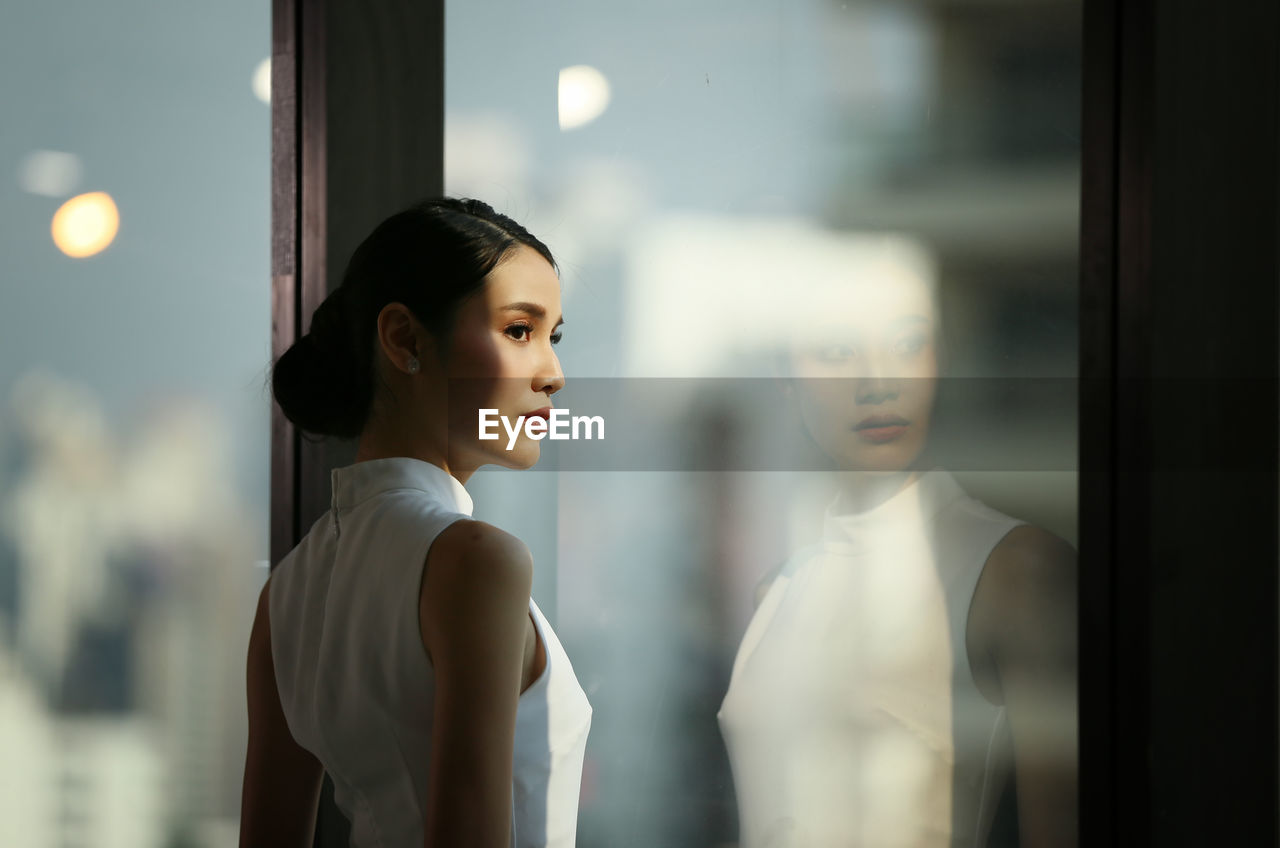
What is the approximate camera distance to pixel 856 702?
4.07 feet

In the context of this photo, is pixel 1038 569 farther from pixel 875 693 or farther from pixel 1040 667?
pixel 875 693

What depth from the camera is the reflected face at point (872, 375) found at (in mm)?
1238

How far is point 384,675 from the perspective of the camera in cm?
89

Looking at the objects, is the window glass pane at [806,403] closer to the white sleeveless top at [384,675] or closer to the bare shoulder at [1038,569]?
the bare shoulder at [1038,569]

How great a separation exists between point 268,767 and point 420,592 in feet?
1.41

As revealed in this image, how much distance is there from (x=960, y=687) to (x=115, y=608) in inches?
48.8

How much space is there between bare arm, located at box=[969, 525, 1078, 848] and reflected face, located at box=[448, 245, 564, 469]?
0.66 m

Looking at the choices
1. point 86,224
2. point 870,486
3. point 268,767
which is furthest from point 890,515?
point 86,224

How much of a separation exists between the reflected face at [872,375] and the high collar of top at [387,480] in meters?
0.52

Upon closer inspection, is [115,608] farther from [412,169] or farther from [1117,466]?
[1117,466]

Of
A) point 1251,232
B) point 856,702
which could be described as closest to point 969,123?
point 1251,232

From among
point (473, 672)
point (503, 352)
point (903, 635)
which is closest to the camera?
point (473, 672)

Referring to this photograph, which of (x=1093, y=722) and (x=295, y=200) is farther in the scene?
(x=295, y=200)

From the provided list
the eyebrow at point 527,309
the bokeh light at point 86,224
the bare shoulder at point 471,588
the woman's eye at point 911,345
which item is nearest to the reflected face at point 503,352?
the eyebrow at point 527,309
